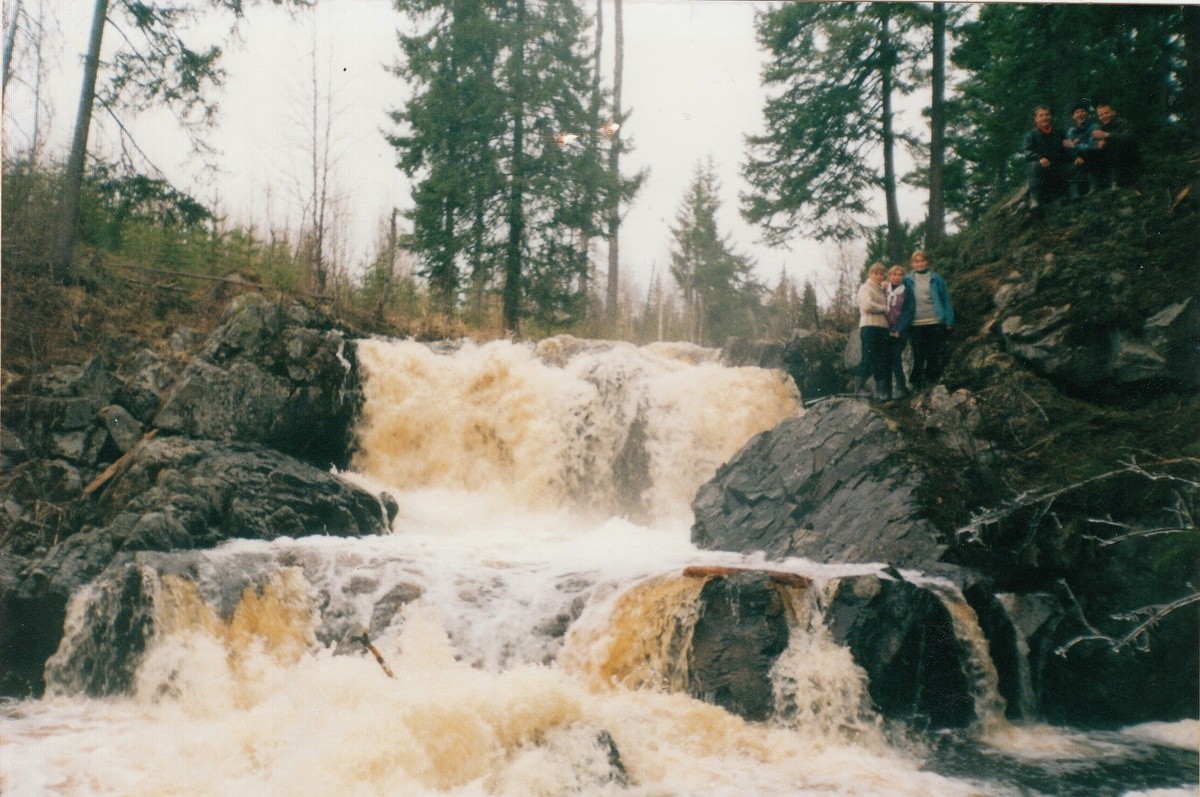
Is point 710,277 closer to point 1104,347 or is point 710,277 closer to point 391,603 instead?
point 1104,347

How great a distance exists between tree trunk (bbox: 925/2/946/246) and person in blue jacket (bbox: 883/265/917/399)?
375 cm

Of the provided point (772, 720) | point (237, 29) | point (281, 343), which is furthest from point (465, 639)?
point (237, 29)

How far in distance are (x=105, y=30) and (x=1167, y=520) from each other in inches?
502

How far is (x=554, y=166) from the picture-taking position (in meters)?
15.2

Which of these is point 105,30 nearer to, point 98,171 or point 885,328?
point 98,171

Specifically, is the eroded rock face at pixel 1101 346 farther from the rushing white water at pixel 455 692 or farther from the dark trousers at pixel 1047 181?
the rushing white water at pixel 455 692

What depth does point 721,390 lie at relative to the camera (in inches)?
460

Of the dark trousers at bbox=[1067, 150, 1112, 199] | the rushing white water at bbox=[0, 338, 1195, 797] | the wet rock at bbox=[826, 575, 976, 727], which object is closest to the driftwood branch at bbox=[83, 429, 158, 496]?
the rushing white water at bbox=[0, 338, 1195, 797]

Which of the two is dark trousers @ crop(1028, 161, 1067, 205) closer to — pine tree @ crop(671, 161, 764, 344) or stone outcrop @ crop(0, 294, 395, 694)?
pine tree @ crop(671, 161, 764, 344)

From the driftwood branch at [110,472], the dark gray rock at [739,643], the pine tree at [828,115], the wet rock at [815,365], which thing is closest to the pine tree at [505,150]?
the pine tree at [828,115]

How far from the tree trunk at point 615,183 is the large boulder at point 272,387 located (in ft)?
23.0

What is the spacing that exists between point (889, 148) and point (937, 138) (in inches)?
34.0

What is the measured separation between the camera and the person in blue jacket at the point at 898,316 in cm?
847

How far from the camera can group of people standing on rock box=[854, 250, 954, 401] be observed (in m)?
8.38
